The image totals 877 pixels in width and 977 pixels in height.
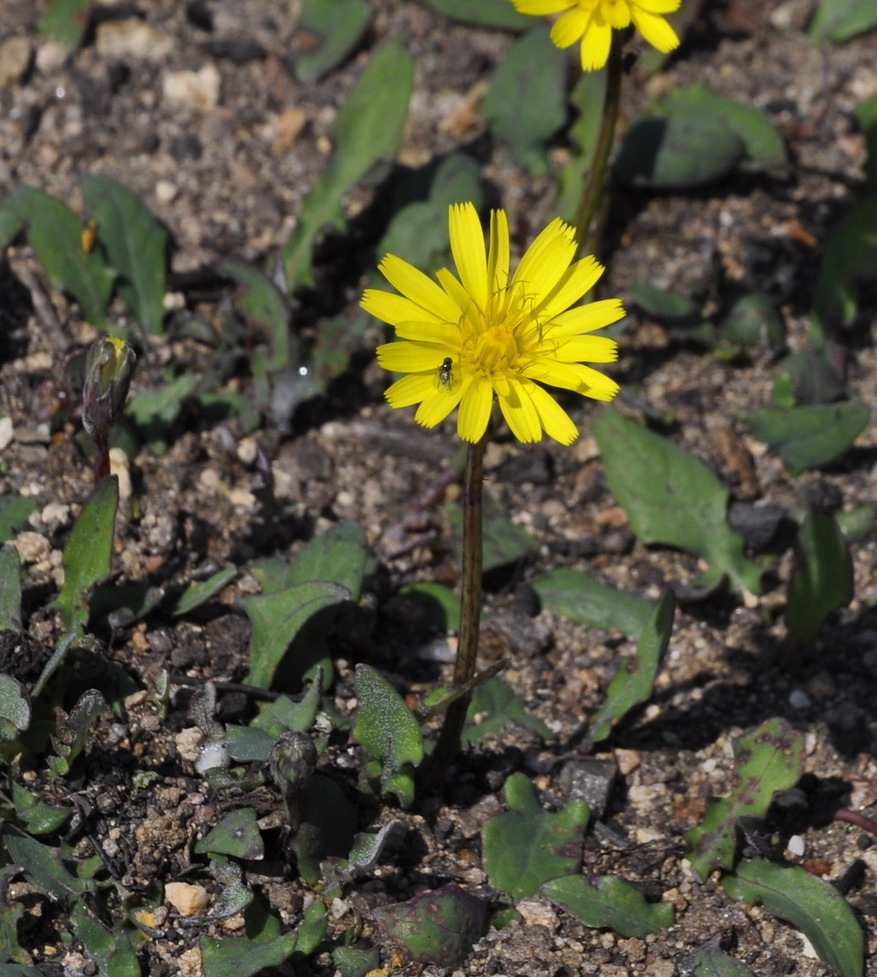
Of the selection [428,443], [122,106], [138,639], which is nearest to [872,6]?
[428,443]

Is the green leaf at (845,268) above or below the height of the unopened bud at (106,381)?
above

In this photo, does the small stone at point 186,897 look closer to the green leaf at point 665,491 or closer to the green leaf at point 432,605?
the green leaf at point 432,605

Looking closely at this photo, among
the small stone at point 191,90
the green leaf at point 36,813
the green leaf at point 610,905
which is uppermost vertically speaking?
the small stone at point 191,90

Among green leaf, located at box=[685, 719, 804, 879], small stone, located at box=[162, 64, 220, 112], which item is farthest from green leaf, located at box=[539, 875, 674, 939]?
small stone, located at box=[162, 64, 220, 112]

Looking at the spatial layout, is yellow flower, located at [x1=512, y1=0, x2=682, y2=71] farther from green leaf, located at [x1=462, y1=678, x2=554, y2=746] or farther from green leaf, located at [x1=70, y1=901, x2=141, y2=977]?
green leaf, located at [x1=70, y1=901, x2=141, y2=977]

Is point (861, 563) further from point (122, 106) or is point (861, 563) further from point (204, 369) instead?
point (122, 106)

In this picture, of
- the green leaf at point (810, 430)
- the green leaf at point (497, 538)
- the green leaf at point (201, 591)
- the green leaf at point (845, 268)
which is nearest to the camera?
the green leaf at point (201, 591)

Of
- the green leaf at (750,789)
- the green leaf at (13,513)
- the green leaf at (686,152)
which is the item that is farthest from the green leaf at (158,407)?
the green leaf at (750,789)

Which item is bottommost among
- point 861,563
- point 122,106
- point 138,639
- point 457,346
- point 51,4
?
point 138,639
